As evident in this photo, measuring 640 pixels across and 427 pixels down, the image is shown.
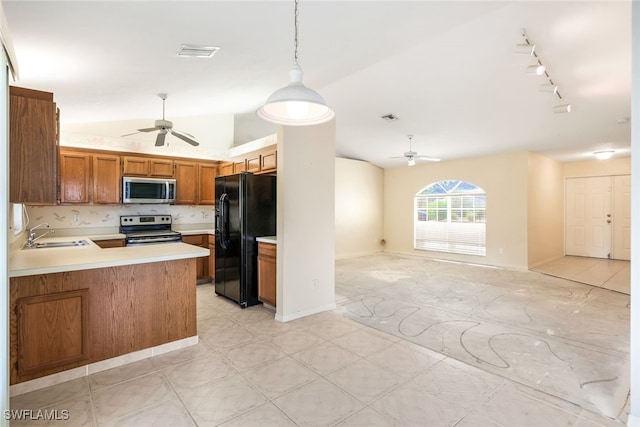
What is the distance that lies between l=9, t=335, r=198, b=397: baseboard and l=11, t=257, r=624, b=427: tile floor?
2.1 inches

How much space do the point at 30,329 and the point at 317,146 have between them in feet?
10.2

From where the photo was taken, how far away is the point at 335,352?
9.07 ft

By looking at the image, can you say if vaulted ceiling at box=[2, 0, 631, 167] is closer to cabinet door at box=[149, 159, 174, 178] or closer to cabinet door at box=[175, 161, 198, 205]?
cabinet door at box=[149, 159, 174, 178]

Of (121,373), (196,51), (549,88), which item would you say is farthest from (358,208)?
(121,373)

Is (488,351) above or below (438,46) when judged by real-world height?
below

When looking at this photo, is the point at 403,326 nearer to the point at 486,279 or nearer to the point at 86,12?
the point at 486,279

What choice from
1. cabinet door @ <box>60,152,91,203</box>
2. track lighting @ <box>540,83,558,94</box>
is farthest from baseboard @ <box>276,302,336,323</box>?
track lighting @ <box>540,83,558,94</box>

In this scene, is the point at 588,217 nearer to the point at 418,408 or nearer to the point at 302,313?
the point at 302,313

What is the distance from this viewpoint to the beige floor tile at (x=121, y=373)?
228 cm

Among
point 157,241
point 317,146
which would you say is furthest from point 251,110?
point 157,241

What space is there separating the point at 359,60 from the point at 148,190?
3.73 meters

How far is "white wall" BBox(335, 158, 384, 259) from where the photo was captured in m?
7.89

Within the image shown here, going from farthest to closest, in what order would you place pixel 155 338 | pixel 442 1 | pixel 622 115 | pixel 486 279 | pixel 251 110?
pixel 486 279
pixel 251 110
pixel 622 115
pixel 155 338
pixel 442 1

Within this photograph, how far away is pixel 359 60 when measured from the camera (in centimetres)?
336
